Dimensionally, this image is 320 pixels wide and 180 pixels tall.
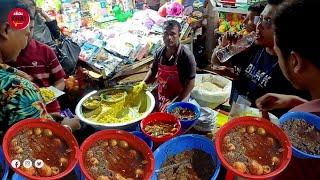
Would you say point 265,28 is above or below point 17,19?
below

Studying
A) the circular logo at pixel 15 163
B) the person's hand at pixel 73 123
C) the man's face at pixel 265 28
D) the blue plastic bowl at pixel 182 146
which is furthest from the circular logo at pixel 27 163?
the man's face at pixel 265 28

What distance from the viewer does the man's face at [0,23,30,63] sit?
1350 mm

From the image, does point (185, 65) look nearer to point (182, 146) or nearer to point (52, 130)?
point (182, 146)

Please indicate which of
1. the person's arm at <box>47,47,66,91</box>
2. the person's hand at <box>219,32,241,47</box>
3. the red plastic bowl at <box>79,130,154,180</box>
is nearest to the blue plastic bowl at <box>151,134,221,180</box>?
the red plastic bowl at <box>79,130,154,180</box>

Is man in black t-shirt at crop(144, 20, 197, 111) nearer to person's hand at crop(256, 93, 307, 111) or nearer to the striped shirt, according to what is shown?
the striped shirt

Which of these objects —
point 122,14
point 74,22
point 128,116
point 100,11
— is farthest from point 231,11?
point 128,116

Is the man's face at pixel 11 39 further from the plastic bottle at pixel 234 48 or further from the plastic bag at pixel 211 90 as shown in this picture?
the plastic bag at pixel 211 90

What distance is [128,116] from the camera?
6.90 feet

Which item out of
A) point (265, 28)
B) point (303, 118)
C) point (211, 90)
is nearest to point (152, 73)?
point (211, 90)

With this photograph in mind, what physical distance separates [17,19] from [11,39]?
103 mm

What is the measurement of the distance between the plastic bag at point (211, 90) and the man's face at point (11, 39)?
6.37ft

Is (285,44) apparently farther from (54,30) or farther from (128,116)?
(54,30)

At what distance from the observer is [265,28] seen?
1.81m

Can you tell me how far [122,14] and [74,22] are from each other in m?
0.73
